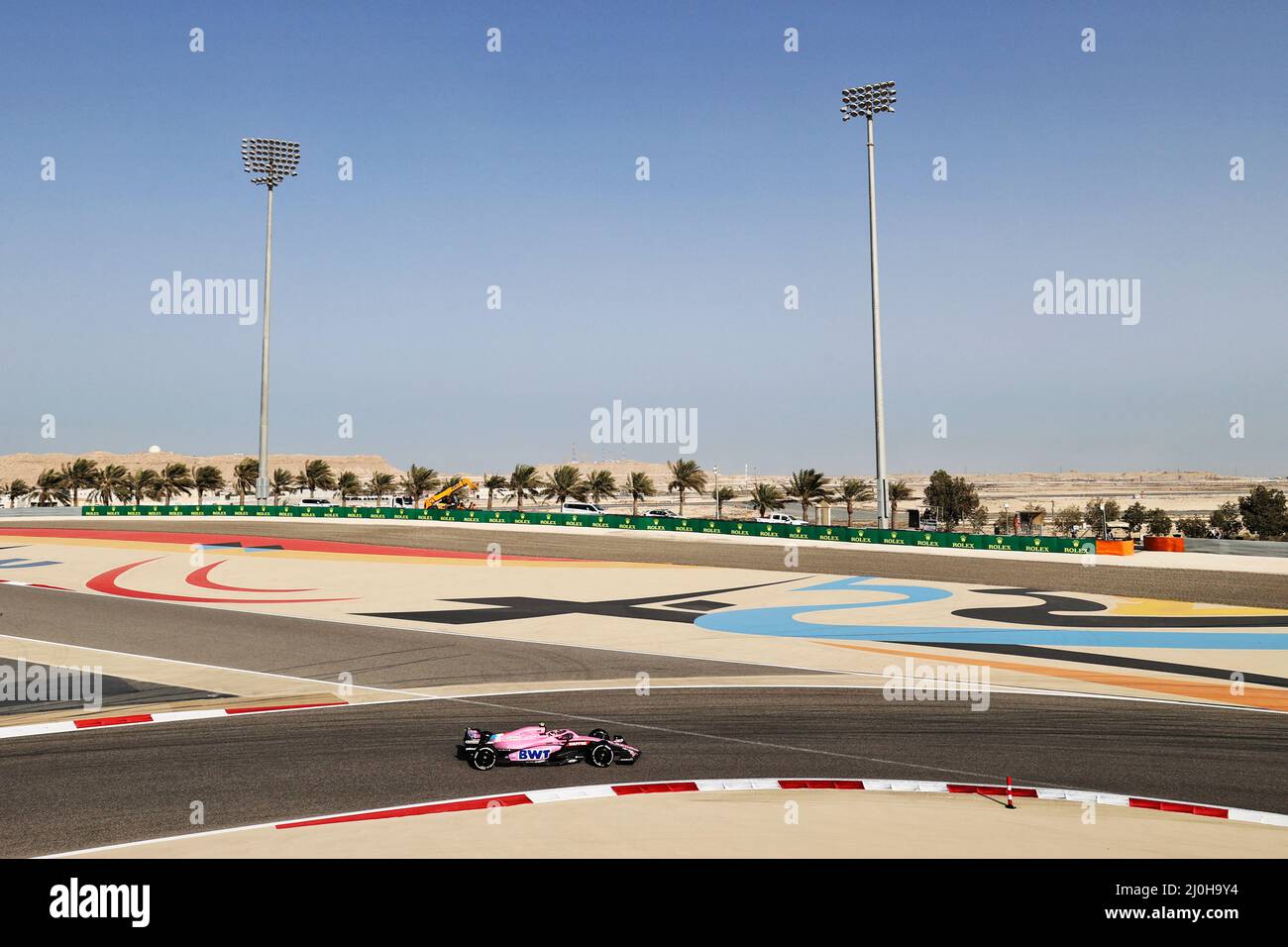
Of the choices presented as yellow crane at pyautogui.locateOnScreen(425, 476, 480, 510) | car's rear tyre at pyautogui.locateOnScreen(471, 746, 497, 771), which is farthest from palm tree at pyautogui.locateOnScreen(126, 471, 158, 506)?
car's rear tyre at pyautogui.locateOnScreen(471, 746, 497, 771)

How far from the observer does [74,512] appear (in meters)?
73.9

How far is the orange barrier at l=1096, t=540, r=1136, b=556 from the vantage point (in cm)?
4019

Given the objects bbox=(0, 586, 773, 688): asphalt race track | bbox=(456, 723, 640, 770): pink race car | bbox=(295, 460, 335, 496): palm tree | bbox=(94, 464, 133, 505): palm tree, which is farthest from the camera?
bbox=(295, 460, 335, 496): palm tree

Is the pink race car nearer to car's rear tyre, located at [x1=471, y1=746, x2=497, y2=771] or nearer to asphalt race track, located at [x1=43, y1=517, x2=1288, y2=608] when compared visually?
car's rear tyre, located at [x1=471, y1=746, x2=497, y2=771]

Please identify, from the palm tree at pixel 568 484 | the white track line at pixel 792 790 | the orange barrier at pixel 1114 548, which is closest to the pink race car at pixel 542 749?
the white track line at pixel 792 790

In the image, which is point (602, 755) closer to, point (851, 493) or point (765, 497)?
point (851, 493)

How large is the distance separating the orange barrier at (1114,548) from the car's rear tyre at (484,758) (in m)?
35.7

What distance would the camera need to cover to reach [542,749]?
1274 cm

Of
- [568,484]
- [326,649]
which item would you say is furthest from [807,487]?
[326,649]

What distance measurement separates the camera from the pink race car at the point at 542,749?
1262 centimetres

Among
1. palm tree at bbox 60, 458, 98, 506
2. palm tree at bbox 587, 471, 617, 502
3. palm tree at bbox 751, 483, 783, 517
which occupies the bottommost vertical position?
palm tree at bbox 751, 483, 783, 517

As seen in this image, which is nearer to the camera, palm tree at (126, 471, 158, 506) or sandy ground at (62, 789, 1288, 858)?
sandy ground at (62, 789, 1288, 858)
